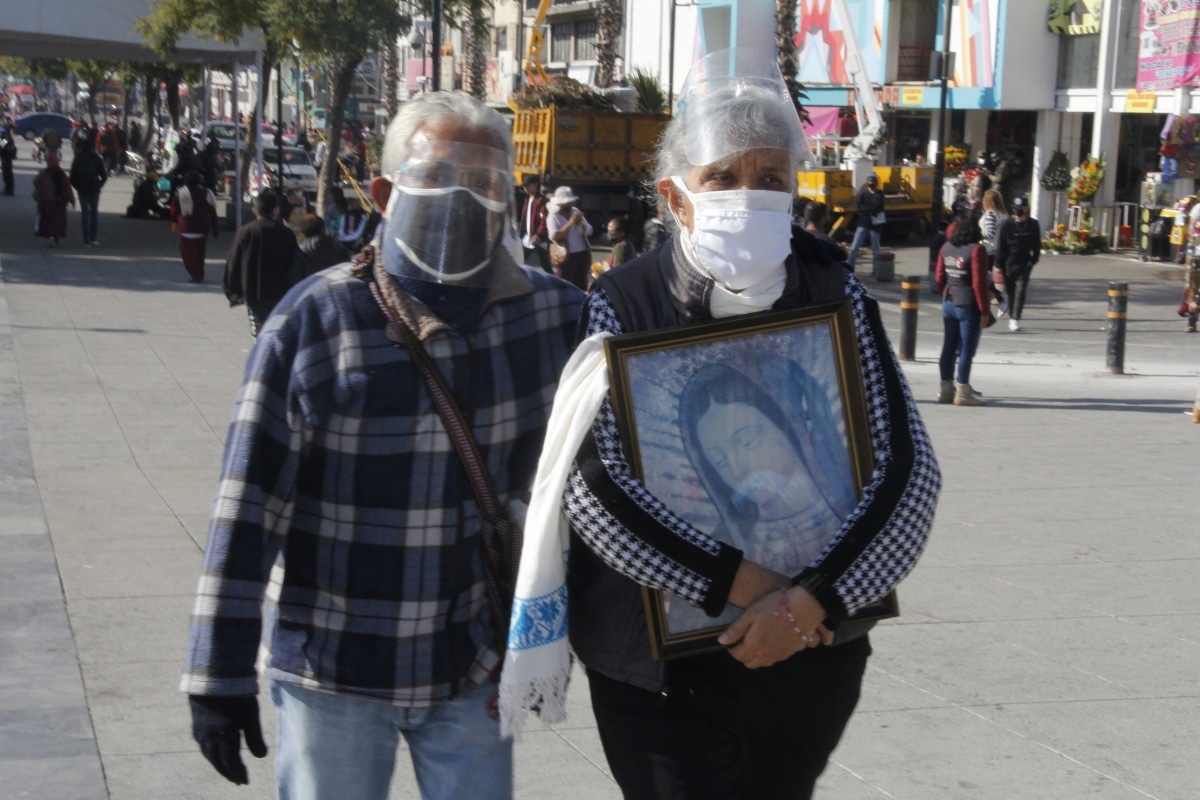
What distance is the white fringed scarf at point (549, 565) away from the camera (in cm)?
234

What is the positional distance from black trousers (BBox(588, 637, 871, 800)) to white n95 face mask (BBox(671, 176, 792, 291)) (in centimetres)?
69

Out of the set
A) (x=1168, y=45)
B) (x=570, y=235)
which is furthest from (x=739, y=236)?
(x=1168, y=45)

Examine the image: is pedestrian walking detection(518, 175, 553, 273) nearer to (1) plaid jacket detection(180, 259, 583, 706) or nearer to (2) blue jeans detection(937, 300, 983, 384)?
(2) blue jeans detection(937, 300, 983, 384)

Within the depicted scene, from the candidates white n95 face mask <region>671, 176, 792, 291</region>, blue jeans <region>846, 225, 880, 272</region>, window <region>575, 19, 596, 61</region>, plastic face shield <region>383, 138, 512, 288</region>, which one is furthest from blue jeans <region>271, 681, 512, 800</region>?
window <region>575, 19, 596, 61</region>

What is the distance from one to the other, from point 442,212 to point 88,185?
20893 mm

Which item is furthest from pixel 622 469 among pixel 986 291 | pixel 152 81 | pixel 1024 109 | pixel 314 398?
pixel 152 81

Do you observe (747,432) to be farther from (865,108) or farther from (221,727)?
(865,108)

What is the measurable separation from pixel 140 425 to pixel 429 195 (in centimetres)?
741

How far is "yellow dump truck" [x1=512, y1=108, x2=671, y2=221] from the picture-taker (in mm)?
26109

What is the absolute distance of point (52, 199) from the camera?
21.1 metres

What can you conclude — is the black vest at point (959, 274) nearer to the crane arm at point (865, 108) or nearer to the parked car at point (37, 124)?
the crane arm at point (865, 108)

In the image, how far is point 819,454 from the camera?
2426mm

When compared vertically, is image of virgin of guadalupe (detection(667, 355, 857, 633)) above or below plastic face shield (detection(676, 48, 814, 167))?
below

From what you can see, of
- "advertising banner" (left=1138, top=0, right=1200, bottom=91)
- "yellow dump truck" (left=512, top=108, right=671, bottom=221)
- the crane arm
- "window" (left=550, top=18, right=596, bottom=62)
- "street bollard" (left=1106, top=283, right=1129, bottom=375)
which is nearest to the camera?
"street bollard" (left=1106, top=283, right=1129, bottom=375)
